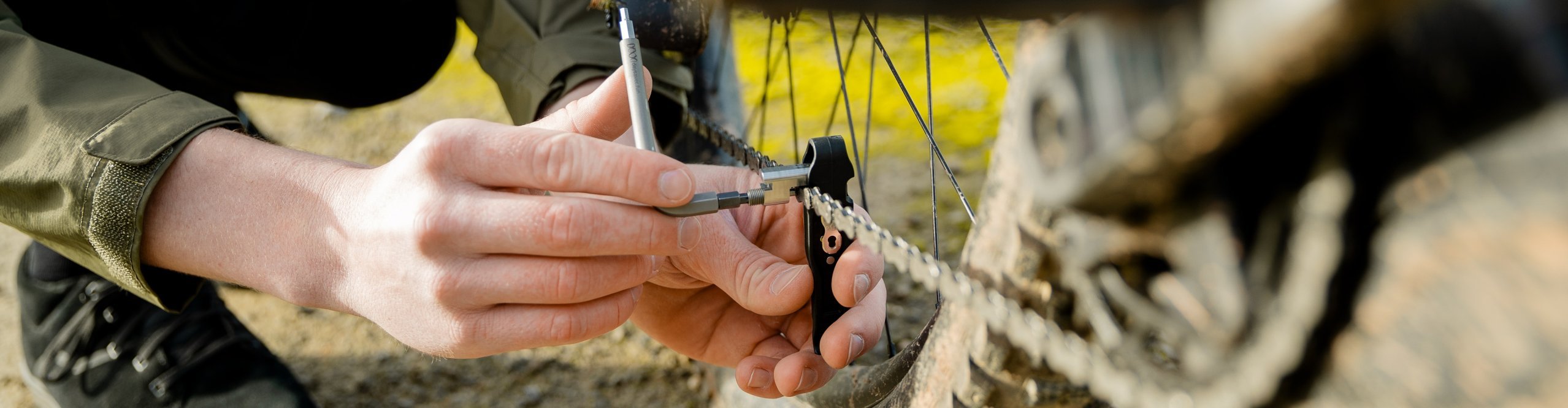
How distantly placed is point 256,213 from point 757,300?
0.44 m

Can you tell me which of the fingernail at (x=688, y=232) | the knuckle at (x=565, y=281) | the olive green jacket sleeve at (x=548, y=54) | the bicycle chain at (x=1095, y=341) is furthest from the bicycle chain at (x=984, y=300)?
the olive green jacket sleeve at (x=548, y=54)

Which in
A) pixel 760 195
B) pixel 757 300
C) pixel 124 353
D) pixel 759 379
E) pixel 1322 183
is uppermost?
pixel 1322 183

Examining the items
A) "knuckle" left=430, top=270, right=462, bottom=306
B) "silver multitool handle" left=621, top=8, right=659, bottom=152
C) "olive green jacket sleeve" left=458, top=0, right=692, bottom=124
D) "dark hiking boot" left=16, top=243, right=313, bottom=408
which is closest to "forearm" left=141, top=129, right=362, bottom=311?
"knuckle" left=430, top=270, right=462, bottom=306

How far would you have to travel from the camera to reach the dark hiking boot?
137 centimetres

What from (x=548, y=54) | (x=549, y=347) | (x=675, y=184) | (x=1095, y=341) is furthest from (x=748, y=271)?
(x=549, y=347)

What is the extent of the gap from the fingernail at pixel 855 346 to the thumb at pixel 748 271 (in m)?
0.06

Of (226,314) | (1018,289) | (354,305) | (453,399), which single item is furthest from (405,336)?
(226,314)

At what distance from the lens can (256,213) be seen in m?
0.76

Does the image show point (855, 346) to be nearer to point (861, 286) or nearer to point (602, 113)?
point (861, 286)

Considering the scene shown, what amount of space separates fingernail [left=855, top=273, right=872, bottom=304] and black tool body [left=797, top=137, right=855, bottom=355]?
3 cm

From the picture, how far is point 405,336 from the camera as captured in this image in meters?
0.76

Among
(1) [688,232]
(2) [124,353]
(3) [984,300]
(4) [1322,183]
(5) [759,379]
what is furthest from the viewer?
(2) [124,353]

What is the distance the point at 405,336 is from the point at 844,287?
38 cm

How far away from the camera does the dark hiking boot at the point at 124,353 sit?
137 cm
